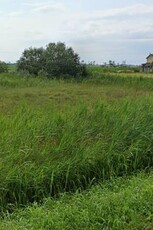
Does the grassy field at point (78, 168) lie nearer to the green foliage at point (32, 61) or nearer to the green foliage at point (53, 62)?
the green foliage at point (53, 62)

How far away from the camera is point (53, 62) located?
89.4ft

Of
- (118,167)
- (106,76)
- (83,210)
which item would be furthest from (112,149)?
(106,76)

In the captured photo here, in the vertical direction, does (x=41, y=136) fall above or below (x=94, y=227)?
above

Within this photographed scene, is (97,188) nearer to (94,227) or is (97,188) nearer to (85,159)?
(85,159)

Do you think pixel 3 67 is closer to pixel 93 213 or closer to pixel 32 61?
pixel 32 61

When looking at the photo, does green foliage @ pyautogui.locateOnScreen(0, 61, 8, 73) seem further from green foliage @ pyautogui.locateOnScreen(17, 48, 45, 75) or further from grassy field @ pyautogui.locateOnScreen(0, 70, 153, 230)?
grassy field @ pyautogui.locateOnScreen(0, 70, 153, 230)

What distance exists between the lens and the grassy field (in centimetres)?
311

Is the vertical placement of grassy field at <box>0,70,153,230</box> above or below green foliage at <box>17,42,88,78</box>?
below

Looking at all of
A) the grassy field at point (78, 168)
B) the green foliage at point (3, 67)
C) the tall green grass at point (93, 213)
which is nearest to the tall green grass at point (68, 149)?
the grassy field at point (78, 168)

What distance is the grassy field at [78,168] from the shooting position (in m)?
3.11

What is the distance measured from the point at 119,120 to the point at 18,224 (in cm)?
329

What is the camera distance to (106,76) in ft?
92.6

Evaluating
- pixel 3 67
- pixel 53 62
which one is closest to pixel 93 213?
pixel 53 62

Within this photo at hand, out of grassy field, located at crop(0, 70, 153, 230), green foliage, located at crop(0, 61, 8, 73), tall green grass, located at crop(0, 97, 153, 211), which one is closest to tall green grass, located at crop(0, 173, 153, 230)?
grassy field, located at crop(0, 70, 153, 230)
